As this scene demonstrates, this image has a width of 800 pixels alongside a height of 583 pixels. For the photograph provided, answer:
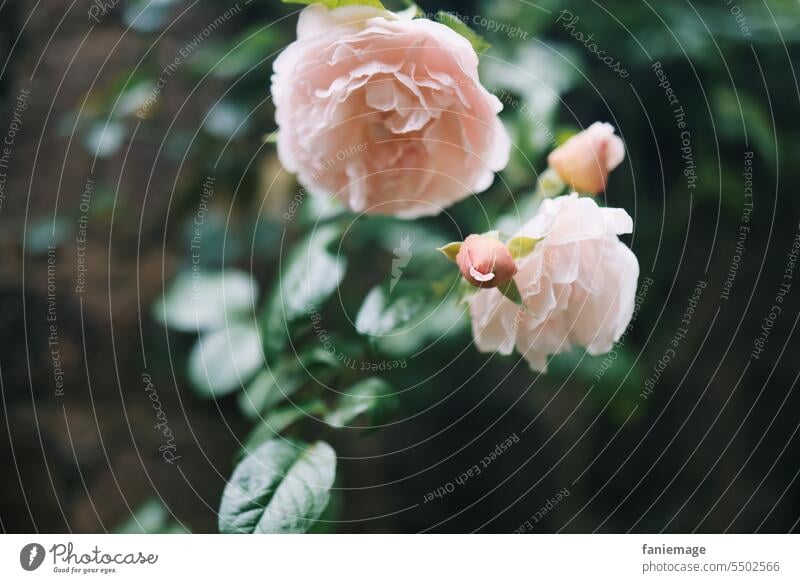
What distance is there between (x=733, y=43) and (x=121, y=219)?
0.37 metres

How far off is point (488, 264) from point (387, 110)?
0.09m

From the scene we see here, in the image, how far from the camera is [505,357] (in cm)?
42

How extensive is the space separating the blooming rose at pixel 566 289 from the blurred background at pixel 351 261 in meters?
0.03

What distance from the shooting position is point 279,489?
406 mm

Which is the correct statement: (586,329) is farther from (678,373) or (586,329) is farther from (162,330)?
(162,330)

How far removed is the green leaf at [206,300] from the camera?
16.6 inches

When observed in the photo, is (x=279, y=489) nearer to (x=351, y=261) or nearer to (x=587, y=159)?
(x=351, y=261)

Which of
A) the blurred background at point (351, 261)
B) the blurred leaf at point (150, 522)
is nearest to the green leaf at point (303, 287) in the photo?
Answer: the blurred background at point (351, 261)
